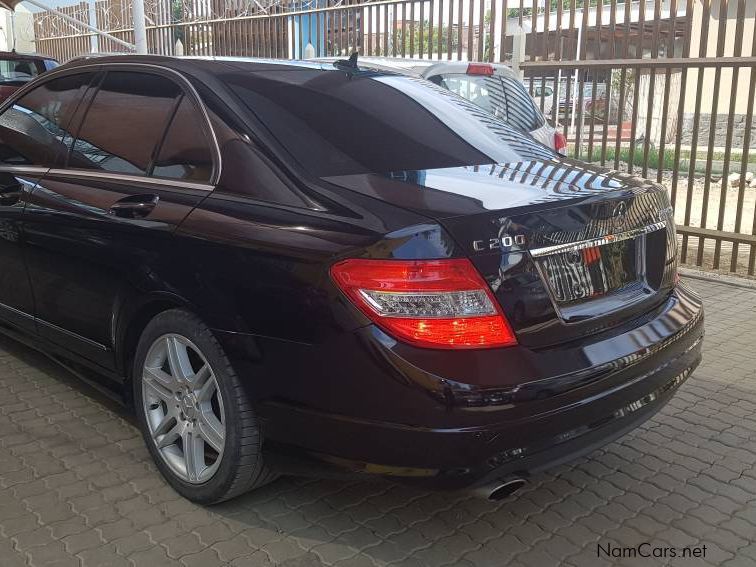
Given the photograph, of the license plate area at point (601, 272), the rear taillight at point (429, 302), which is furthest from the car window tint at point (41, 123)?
the license plate area at point (601, 272)

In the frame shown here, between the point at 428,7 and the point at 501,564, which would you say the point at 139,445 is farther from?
the point at 428,7

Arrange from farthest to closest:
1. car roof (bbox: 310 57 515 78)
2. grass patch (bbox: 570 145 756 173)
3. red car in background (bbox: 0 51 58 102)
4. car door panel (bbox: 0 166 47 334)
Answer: red car in background (bbox: 0 51 58 102), grass patch (bbox: 570 145 756 173), car roof (bbox: 310 57 515 78), car door panel (bbox: 0 166 47 334)

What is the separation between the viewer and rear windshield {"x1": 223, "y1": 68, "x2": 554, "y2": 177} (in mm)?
2828

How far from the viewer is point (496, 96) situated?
741cm

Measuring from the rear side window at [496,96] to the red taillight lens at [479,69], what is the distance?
1.8 inches

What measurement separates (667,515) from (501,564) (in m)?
0.77

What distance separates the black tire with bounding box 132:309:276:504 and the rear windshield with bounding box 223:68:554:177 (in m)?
0.73

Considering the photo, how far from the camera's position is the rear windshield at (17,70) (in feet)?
37.9

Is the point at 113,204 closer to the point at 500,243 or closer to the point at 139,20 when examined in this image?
the point at 500,243

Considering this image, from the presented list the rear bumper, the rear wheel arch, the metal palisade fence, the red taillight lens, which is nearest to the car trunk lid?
the rear bumper

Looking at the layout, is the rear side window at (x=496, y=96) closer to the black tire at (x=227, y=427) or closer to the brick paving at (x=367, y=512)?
the brick paving at (x=367, y=512)

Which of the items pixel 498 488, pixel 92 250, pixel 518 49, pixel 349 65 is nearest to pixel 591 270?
pixel 498 488

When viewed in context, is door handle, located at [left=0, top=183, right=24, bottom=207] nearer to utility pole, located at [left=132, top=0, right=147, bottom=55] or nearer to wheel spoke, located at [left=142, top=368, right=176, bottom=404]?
wheel spoke, located at [left=142, top=368, right=176, bottom=404]

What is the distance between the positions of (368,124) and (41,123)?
5.94 ft
